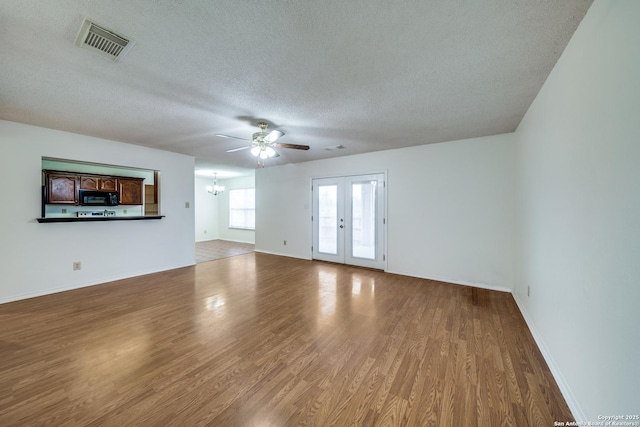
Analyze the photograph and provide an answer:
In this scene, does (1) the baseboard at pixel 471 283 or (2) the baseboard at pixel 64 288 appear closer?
(2) the baseboard at pixel 64 288

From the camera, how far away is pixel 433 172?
444 cm

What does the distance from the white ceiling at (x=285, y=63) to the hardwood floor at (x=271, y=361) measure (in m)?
2.54

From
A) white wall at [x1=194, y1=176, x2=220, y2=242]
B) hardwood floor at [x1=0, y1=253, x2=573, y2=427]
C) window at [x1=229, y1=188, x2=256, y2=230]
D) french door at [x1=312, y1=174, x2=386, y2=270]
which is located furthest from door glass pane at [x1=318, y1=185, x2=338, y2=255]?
white wall at [x1=194, y1=176, x2=220, y2=242]

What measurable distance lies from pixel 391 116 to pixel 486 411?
9.90 feet

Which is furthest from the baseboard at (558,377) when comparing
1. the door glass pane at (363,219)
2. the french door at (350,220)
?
the door glass pane at (363,219)

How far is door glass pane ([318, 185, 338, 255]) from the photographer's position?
5.76 meters

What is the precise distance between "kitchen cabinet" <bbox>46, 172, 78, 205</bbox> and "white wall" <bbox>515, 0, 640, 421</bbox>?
6.30m

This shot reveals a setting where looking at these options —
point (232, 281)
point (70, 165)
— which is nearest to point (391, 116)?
point (232, 281)

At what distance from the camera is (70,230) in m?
3.91

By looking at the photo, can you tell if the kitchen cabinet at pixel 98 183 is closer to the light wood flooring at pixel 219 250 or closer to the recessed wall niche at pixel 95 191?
the recessed wall niche at pixel 95 191

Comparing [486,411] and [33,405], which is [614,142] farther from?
[33,405]

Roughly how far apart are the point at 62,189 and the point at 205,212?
537 centimetres

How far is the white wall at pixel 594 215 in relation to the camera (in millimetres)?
1096

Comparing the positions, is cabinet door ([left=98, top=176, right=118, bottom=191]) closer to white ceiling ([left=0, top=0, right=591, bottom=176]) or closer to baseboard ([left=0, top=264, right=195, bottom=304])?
white ceiling ([left=0, top=0, right=591, bottom=176])
